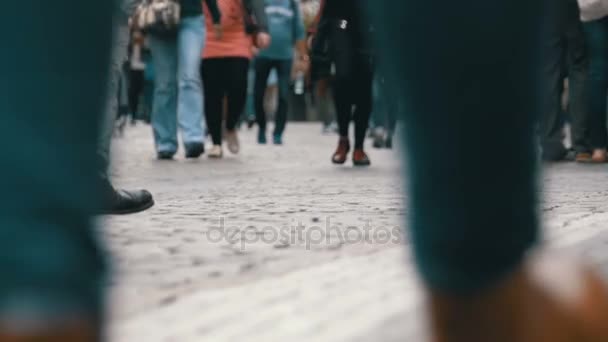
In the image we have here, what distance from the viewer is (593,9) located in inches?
301

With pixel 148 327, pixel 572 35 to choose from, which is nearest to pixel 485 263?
pixel 148 327

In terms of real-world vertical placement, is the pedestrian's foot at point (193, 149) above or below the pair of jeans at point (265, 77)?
below

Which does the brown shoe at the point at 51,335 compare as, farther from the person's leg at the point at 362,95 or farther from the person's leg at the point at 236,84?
the person's leg at the point at 236,84

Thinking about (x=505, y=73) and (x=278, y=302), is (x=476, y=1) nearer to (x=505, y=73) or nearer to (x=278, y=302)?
(x=505, y=73)

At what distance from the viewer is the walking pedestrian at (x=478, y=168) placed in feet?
2.90

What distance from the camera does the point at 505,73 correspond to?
0.88 m

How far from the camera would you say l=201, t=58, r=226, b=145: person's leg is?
9117mm

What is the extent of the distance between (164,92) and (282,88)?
3.93 metres

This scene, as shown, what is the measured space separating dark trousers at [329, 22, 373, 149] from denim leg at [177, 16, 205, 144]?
125 centimetres

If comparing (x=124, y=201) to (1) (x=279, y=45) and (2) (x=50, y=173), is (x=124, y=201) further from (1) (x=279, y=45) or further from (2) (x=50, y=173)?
(1) (x=279, y=45)

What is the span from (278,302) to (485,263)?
1.06m

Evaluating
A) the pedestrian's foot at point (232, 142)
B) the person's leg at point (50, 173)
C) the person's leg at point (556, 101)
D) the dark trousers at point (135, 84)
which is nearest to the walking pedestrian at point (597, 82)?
the person's leg at point (556, 101)

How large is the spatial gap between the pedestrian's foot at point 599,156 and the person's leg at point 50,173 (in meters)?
7.71

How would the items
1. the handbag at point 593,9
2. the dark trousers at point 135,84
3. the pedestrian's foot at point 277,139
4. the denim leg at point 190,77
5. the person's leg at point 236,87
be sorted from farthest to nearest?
1. the dark trousers at point 135,84
2. the pedestrian's foot at point 277,139
3. the person's leg at point 236,87
4. the denim leg at point 190,77
5. the handbag at point 593,9
